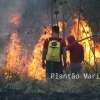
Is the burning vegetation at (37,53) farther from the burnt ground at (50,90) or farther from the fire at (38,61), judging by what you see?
the burnt ground at (50,90)

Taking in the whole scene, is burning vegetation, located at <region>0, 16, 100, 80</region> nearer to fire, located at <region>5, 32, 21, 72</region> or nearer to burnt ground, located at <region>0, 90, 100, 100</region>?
fire, located at <region>5, 32, 21, 72</region>

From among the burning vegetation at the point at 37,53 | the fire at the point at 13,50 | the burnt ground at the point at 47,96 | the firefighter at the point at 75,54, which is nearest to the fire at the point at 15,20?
the burning vegetation at the point at 37,53

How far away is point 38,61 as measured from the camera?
10.0 meters

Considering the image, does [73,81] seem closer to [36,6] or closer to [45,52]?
[45,52]

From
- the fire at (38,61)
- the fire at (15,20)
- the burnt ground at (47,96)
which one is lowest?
the burnt ground at (47,96)

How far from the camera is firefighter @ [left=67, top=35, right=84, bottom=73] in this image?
32.7ft

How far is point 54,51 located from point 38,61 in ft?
1.54

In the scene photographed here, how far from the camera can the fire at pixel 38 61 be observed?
32.6 ft

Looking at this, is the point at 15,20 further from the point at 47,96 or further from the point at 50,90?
the point at 47,96

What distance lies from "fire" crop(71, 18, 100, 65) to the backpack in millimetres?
488

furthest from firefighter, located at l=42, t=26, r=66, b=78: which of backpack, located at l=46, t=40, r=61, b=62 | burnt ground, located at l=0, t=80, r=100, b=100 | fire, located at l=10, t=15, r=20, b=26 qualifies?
fire, located at l=10, t=15, r=20, b=26

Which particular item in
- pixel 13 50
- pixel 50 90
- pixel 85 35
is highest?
pixel 85 35

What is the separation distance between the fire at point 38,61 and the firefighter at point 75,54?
0.57 m

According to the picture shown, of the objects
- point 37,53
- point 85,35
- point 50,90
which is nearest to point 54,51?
point 37,53
